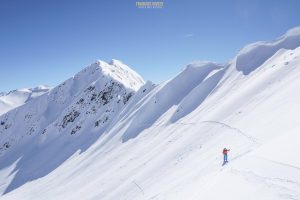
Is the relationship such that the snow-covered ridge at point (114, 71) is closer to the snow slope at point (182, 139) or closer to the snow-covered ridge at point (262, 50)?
the snow slope at point (182, 139)

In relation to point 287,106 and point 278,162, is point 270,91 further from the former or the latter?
point 278,162

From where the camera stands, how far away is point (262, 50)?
5669 cm

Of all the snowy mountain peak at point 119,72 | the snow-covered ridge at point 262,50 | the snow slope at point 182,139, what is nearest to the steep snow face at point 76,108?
the snowy mountain peak at point 119,72

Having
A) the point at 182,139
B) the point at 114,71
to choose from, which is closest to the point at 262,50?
the point at 182,139

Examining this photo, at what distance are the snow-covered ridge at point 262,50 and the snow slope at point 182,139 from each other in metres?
0.23

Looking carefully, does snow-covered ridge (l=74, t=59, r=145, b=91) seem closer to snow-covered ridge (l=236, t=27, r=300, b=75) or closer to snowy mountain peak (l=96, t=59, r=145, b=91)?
snowy mountain peak (l=96, t=59, r=145, b=91)

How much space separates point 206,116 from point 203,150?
1313 centimetres

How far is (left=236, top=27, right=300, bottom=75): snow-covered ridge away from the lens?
52656 millimetres

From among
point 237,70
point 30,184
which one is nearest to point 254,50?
point 237,70

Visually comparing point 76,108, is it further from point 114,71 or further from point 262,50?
point 262,50

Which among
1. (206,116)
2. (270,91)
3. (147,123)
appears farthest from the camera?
Result: (147,123)

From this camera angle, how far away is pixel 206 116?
41.9 meters

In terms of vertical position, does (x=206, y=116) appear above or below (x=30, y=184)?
above

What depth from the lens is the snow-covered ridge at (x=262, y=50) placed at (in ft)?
173
